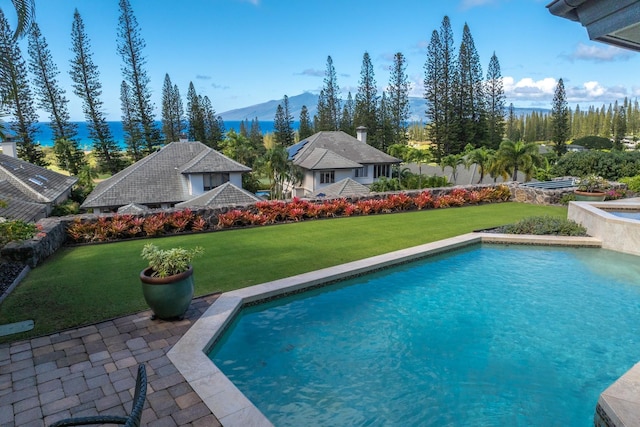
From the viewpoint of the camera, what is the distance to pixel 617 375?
212 inches

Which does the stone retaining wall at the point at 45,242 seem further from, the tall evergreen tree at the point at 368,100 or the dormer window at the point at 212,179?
the tall evergreen tree at the point at 368,100

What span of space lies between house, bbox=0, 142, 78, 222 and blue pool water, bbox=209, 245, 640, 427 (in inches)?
623

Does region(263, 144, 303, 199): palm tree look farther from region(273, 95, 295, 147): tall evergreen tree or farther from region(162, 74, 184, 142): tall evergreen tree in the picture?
region(273, 95, 295, 147): tall evergreen tree

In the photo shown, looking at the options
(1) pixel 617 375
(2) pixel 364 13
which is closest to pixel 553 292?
(1) pixel 617 375

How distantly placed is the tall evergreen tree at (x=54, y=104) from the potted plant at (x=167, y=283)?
39.9 metres

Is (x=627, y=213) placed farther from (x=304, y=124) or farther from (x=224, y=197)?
(x=304, y=124)

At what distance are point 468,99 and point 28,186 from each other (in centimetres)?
4218

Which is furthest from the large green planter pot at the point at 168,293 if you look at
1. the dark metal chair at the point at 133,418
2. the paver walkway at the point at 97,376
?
the dark metal chair at the point at 133,418

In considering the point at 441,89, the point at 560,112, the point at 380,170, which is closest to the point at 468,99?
the point at 441,89

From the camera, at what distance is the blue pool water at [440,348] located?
15.6 feet

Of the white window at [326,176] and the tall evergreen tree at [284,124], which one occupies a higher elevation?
the tall evergreen tree at [284,124]

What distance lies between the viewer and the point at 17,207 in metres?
17.5

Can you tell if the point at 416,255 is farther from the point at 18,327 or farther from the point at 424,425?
the point at 18,327

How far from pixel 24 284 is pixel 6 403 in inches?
162
